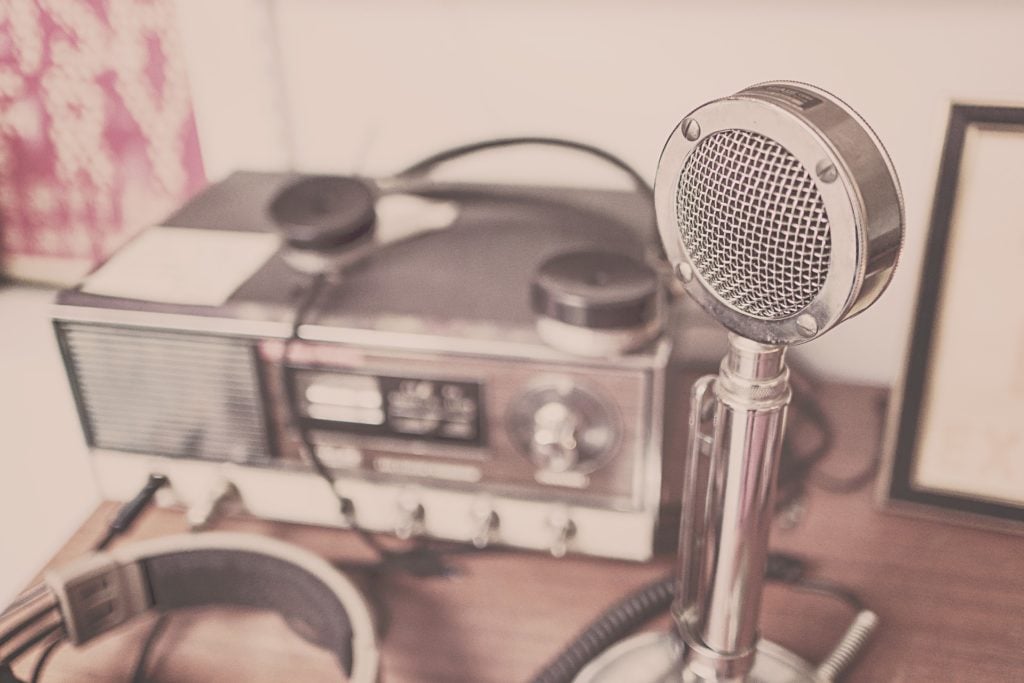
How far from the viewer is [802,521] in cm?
82

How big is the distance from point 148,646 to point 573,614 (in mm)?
315

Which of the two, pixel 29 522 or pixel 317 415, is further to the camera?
pixel 29 522

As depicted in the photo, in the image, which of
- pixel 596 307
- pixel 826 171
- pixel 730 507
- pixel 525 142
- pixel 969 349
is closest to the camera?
pixel 826 171

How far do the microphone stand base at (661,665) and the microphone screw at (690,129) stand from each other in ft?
1.11

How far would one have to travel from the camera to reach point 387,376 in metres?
0.73

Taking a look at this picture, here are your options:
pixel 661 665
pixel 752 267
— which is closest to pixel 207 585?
pixel 661 665

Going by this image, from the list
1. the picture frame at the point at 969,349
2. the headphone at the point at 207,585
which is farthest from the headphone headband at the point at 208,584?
the picture frame at the point at 969,349

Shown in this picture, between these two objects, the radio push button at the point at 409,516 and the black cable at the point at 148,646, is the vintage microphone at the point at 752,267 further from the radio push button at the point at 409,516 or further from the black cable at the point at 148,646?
the black cable at the point at 148,646

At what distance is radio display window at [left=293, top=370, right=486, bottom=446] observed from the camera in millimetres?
729

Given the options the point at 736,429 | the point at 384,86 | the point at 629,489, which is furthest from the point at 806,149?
the point at 384,86

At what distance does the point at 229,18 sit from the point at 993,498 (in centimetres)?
84

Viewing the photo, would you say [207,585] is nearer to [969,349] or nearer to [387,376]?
[387,376]

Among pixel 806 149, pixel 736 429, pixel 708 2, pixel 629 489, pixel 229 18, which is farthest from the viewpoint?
pixel 229 18

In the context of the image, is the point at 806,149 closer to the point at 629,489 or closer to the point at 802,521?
the point at 629,489
